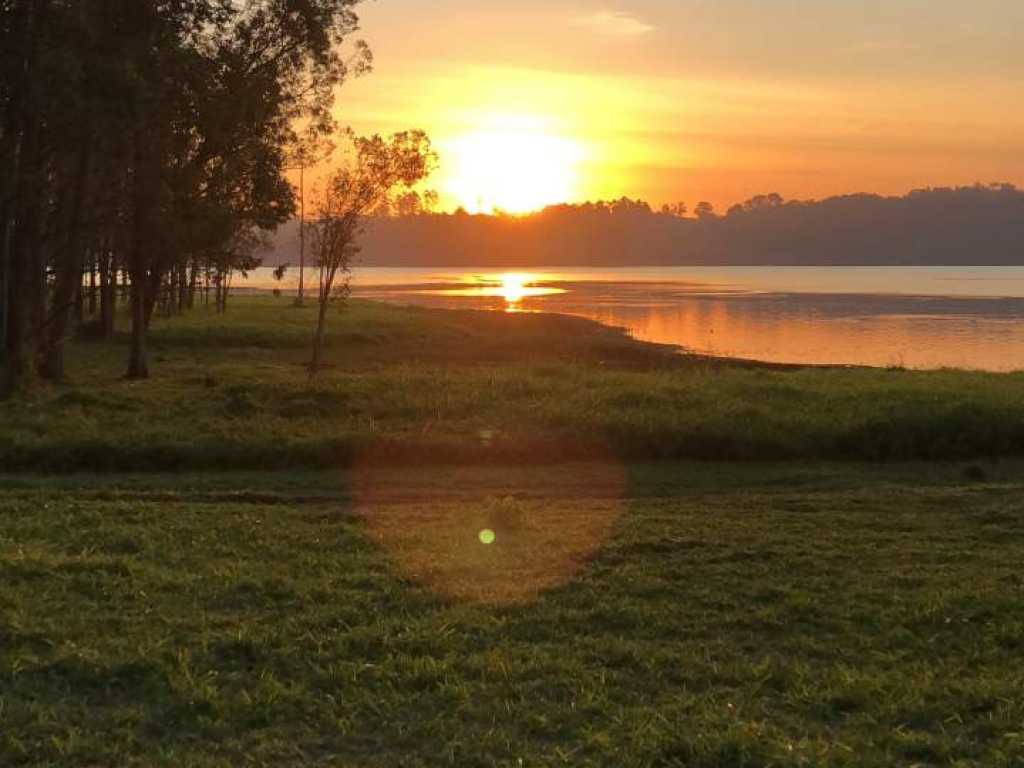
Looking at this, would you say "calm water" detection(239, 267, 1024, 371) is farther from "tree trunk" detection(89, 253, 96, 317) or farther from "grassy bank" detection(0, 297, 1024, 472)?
"tree trunk" detection(89, 253, 96, 317)

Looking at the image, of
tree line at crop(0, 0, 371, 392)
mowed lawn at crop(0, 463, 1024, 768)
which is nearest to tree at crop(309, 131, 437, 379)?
tree line at crop(0, 0, 371, 392)

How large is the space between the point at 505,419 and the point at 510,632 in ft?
35.3

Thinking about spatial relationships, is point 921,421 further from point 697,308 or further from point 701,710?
point 697,308

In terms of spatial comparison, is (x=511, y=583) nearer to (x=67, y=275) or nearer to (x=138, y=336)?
(x=67, y=275)

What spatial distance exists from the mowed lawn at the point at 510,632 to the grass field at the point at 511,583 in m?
0.03

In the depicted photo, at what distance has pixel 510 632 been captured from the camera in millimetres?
7301

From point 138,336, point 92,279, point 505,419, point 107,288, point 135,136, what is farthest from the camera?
point 92,279

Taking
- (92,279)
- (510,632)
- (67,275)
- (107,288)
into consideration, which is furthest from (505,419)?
(92,279)

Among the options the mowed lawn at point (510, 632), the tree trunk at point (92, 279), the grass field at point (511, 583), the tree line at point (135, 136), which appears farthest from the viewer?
Answer: the tree trunk at point (92, 279)

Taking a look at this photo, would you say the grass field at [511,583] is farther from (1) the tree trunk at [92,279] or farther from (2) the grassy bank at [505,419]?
(1) the tree trunk at [92,279]

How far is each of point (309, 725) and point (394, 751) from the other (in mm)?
600

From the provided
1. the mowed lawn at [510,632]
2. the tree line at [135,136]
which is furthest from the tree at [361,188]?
the mowed lawn at [510,632]

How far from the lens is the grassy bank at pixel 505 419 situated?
1548 cm

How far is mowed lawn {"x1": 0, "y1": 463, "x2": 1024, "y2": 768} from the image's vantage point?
5.45 meters
